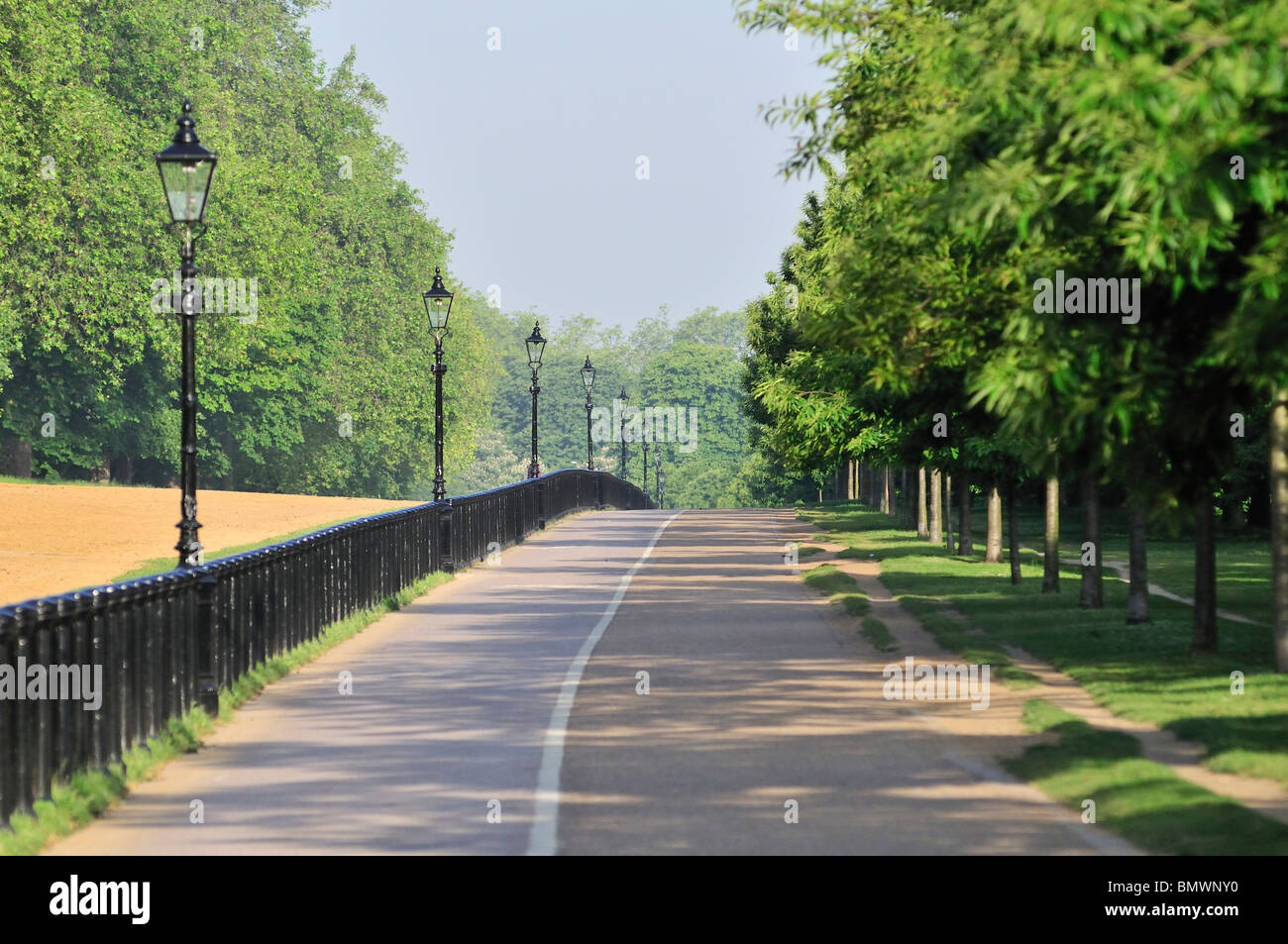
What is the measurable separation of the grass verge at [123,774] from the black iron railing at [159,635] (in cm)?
9

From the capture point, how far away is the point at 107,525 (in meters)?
46.2

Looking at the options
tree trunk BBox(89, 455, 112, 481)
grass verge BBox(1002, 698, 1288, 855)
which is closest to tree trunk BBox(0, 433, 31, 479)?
tree trunk BBox(89, 455, 112, 481)

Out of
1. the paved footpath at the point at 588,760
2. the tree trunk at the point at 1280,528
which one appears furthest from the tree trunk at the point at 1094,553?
the tree trunk at the point at 1280,528

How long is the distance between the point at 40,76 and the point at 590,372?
20404 mm

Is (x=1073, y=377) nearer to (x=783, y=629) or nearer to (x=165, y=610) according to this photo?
(x=165, y=610)

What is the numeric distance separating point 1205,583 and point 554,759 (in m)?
7.91

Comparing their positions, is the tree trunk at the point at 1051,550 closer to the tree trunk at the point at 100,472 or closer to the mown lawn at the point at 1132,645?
the mown lawn at the point at 1132,645

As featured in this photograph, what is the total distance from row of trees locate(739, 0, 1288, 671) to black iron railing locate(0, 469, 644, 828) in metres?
5.92

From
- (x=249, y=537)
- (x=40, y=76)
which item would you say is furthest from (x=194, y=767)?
(x=40, y=76)

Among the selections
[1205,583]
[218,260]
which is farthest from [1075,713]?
[218,260]

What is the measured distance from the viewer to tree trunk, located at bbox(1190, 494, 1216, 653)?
59.9 ft

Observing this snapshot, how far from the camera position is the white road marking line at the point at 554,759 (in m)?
10.3

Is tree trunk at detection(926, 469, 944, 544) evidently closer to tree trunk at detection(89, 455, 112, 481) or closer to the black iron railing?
the black iron railing
